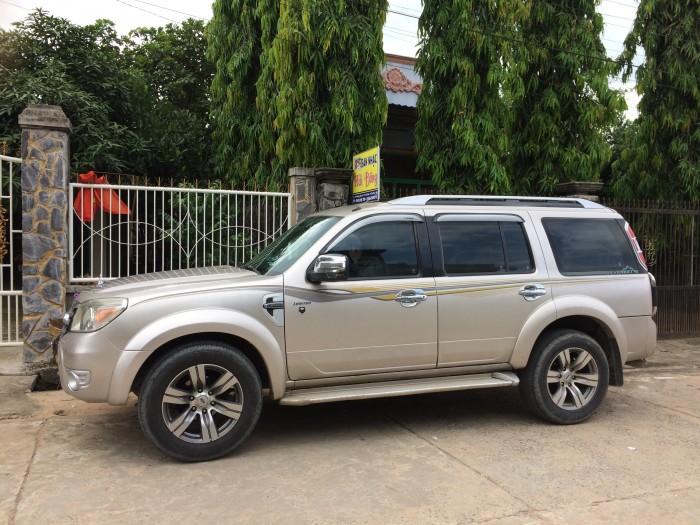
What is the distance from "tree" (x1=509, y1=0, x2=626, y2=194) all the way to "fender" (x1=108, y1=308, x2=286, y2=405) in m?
7.64

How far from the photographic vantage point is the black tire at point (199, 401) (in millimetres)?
4148

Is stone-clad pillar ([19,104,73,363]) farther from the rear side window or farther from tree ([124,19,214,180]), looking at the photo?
the rear side window

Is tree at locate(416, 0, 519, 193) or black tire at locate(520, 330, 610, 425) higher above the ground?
tree at locate(416, 0, 519, 193)

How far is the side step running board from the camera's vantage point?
4.50 meters

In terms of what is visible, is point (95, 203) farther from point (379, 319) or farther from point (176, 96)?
point (176, 96)

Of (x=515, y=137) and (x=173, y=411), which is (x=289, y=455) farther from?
(x=515, y=137)

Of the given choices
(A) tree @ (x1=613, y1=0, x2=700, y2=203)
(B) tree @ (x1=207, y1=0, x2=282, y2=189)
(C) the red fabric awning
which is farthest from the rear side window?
(A) tree @ (x1=613, y1=0, x2=700, y2=203)

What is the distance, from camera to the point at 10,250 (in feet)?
22.7

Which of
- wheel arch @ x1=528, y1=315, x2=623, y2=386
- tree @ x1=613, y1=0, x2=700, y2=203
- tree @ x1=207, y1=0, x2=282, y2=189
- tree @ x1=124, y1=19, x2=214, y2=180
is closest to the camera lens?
wheel arch @ x1=528, y1=315, x2=623, y2=386

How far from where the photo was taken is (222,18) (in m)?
10.9

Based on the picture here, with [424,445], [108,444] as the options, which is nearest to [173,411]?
[108,444]

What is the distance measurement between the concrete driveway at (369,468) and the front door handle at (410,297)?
112 cm

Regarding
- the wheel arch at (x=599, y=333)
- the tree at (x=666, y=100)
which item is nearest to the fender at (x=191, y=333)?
the wheel arch at (x=599, y=333)

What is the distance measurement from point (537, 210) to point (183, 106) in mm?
10292
